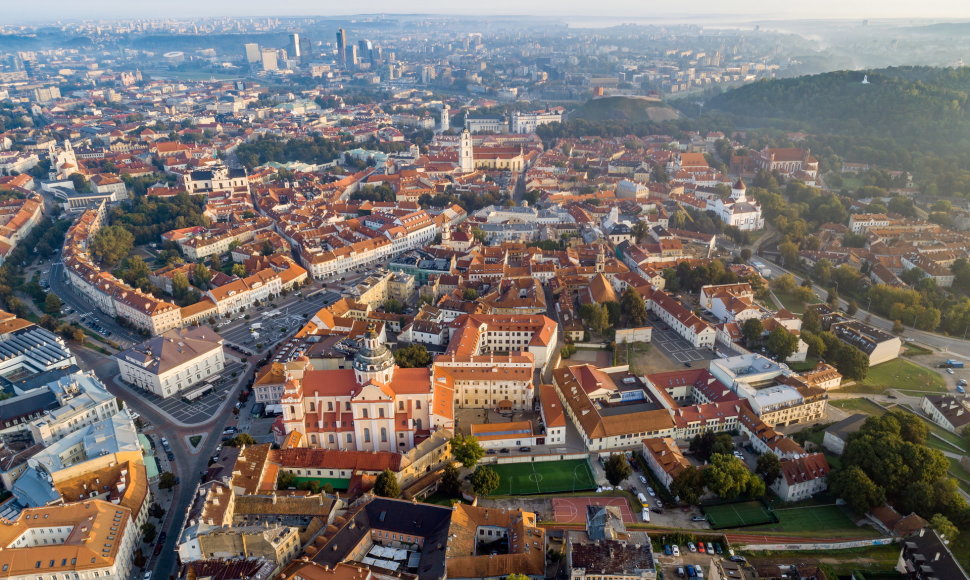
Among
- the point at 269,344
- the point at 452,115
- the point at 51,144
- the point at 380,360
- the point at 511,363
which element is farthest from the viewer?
the point at 452,115

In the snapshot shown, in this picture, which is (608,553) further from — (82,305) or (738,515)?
(82,305)

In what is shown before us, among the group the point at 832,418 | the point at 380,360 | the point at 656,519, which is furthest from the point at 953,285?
the point at 380,360

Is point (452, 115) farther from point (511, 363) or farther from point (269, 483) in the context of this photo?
point (269, 483)

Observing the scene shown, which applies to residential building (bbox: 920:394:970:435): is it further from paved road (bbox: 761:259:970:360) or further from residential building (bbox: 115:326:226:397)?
residential building (bbox: 115:326:226:397)

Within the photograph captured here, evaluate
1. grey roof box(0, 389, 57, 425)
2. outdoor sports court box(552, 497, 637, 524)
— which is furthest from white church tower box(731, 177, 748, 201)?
grey roof box(0, 389, 57, 425)

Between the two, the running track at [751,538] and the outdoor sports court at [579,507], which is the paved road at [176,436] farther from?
the outdoor sports court at [579,507]

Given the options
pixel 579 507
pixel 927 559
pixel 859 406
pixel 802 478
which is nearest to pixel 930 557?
pixel 927 559
